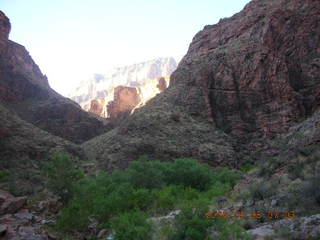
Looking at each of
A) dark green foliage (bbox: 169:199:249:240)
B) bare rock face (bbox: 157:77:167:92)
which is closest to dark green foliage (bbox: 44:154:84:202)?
dark green foliage (bbox: 169:199:249:240)

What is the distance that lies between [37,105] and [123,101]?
154 ft

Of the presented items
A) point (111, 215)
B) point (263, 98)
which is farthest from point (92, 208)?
point (263, 98)

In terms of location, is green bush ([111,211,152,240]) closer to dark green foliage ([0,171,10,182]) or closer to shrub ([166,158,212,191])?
shrub ([166,158,212,191])

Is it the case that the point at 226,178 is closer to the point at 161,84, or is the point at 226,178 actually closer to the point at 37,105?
the point at 37,105

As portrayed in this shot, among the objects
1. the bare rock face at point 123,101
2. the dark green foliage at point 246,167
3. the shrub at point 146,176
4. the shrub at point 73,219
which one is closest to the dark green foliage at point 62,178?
the shrub at point 146,176

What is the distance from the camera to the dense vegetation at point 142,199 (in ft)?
39.0

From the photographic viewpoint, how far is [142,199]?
21609 millimetres

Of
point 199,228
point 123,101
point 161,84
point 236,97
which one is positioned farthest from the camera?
point 123,101

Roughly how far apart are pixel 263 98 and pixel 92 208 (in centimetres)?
3296

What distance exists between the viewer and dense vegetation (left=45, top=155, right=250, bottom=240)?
11891 millimetres

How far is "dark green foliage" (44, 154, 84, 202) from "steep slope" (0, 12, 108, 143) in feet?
124

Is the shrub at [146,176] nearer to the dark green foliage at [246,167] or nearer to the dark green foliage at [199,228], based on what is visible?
the dark green foliage at [246,167]

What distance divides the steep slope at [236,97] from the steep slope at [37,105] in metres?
17.5

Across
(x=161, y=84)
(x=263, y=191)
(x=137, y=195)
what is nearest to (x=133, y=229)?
(x=263, y=191)
